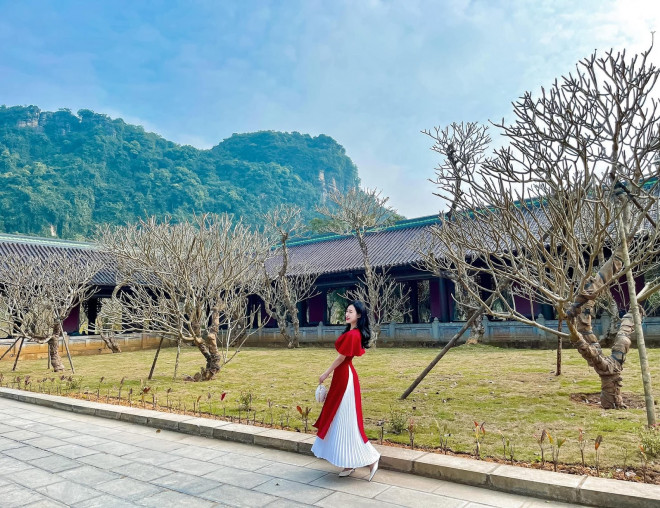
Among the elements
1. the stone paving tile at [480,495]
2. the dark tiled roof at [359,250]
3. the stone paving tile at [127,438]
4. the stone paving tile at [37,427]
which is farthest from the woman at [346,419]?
the dark tiled roof at [359,250]

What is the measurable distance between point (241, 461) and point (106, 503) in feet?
4.30

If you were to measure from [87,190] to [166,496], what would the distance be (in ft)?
201

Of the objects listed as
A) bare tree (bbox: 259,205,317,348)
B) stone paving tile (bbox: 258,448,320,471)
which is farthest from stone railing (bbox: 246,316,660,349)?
stone paving tile (bbox: 258,448,320,471)

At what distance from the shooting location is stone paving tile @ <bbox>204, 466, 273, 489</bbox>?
3.93 meters

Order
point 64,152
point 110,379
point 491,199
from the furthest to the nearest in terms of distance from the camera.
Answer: point 64,152, point 110,379, point 491,199

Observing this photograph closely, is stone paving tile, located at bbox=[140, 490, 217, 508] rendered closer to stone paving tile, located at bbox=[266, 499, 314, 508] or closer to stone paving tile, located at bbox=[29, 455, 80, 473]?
stone paving tile, located at bbox=[266, 499, 314, 508]

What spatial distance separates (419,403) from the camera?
7.13m

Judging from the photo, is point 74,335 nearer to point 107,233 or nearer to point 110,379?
point 107,233

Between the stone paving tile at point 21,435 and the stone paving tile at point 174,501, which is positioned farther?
the stone paving tile at point 21,435

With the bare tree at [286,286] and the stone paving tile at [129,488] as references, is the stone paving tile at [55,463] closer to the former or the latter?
the stone paving tile at [129,488]

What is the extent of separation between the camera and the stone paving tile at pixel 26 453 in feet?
15.8

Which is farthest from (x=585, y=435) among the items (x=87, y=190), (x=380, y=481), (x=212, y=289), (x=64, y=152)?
(x=64, y=152)

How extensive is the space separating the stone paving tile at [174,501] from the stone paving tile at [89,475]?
0.70 m

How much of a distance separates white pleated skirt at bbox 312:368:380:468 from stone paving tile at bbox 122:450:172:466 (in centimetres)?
165
